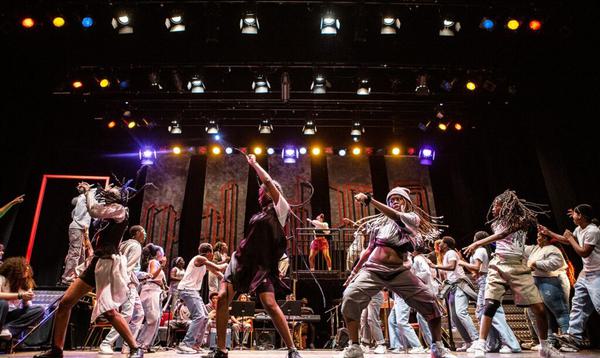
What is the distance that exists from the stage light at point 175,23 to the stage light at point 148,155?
228 inches

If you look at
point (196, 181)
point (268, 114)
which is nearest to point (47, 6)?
point (268, 114)

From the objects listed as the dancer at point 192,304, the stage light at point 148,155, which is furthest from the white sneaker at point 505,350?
the stage light at point 148,155

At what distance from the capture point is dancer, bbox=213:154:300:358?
→ 4.07 m

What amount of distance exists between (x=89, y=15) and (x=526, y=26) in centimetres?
941

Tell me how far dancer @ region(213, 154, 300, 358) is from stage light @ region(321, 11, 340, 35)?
5.90m

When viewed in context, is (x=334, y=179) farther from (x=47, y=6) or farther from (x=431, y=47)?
(x=47, y=6)

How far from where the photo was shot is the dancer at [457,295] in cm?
713

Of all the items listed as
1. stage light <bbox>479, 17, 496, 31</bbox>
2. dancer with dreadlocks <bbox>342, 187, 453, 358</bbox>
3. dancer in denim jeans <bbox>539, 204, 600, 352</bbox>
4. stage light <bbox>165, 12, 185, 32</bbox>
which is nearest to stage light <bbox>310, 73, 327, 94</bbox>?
stage light <bbox>165, 12, 185, 32</bbox>

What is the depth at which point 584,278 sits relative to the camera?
6.66 meters

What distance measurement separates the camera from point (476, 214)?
43.9 feet

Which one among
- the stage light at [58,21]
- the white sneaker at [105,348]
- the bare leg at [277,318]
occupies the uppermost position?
the stage light at [58,21]

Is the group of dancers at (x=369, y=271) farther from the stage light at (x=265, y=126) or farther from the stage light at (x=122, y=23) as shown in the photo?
the stage light at (x=265, y=126)

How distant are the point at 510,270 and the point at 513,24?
6192 mm

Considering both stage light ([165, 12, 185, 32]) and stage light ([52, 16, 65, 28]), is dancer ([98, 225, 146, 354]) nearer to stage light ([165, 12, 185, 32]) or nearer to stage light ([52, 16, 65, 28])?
stage light ([165, 12, 185, 32])
